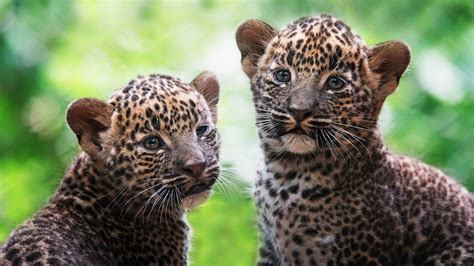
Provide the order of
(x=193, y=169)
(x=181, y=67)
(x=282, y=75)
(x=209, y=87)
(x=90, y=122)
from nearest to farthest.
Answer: (x=193, y=169) < (x=90, y=122) < (x=282, y=75) < (x=209, y=87) < (x=181, y=67)

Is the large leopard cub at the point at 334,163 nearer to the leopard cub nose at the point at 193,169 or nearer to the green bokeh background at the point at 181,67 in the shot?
the leopard cub nose at the point at 193,169

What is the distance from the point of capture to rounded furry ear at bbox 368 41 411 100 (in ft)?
19.8

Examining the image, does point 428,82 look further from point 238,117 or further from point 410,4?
point 238,117

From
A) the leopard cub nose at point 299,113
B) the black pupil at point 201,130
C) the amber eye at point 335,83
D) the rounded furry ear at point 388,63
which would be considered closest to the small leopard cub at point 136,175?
the black pupil at point 201,130

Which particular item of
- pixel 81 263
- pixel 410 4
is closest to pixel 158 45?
pixel 410 4

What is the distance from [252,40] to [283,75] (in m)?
0.42

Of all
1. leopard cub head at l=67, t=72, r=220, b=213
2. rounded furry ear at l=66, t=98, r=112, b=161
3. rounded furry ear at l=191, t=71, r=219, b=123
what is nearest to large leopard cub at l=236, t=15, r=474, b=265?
rounded furry ear at l=191, t=71, r=219, b=123

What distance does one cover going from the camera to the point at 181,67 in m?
10.4

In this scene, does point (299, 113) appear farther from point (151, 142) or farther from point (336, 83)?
point (151, 142)

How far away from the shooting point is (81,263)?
537 centimetres

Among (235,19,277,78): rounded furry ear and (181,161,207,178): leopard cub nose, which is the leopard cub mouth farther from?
(235,19,277,78): rounded furry ear

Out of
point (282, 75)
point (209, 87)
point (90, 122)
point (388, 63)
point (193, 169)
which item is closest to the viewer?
point (193, 169)

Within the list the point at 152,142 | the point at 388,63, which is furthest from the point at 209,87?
the point at 388,63

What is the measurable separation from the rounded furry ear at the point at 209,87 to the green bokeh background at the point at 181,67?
5.50 feet
